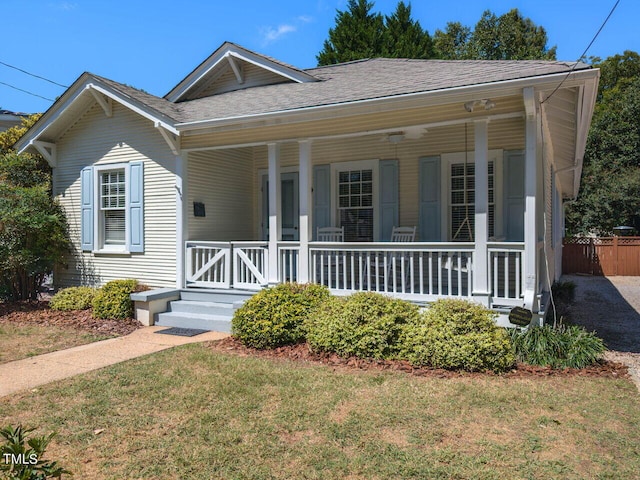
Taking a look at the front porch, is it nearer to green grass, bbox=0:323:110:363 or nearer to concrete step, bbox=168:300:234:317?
concrete step, bbox=168:300:234:317

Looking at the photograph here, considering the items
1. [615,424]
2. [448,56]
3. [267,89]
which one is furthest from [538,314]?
[448,56]

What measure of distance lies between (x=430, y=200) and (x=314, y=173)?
2470 millimetres

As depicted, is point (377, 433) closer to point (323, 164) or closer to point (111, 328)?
point (111, 328)

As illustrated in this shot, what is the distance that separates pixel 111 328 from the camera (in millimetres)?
7734

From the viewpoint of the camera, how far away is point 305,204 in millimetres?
7559

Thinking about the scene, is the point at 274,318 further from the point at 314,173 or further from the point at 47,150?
the point at 47,150

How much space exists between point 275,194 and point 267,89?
9.10 ft

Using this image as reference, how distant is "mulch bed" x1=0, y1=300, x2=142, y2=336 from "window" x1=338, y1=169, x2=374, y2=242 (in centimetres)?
436

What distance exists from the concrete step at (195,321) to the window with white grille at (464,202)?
4.34 metres

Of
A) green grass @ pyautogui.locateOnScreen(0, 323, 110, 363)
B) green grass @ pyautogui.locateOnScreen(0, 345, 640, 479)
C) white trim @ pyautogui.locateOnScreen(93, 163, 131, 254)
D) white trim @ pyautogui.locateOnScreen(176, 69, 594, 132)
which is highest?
white trim @ pyautogui.locateOnScreen(176, 69, 594, 132)

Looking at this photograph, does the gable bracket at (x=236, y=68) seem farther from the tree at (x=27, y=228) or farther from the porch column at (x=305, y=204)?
the tree at (x=27, y=228)

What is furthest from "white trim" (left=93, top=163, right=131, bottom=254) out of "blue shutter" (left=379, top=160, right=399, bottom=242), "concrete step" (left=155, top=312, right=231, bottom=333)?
"blue shutter" (left=379, top=160, right=399, bottom=242)

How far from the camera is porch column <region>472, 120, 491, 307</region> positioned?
6.24 meters

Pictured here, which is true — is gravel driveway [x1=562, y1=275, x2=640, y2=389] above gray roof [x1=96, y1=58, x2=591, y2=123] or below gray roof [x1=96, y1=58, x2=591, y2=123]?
below
